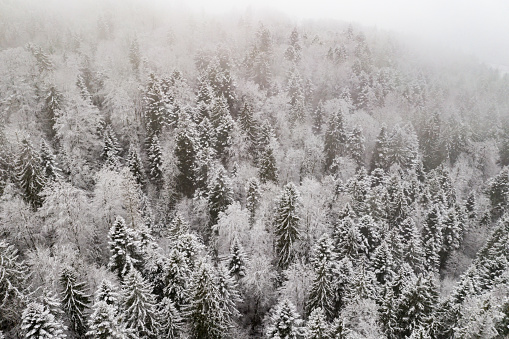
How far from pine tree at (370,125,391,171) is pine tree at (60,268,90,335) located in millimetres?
58652

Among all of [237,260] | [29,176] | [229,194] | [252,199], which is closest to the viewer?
[237,260]

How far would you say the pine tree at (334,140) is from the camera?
2714 inches

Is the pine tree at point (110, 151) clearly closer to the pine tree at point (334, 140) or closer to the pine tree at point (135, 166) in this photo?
the pine tree at point (135, 166)

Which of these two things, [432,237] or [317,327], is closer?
[317,327]

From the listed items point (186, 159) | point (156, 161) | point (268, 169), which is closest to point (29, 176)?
point (156, 161)

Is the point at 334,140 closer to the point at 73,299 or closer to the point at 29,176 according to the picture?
the point at 29,176

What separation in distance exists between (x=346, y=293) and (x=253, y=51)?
65.4m

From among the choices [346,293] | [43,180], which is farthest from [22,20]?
[346,293]

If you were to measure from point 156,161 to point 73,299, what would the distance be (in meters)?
27.3

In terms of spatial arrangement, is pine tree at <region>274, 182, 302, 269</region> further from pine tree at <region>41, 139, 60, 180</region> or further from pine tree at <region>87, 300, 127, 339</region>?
pine tree at <region>41, 139, 60, 180</region>

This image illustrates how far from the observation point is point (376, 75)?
102188 millimetres

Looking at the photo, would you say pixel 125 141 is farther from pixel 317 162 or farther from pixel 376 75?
pixel 376 75

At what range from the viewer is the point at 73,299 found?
100 ft

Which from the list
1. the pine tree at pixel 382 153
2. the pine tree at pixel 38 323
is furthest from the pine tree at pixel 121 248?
the pine tree at pixel 382 153
